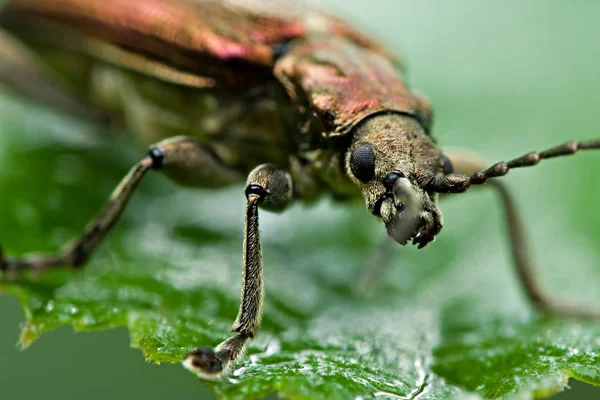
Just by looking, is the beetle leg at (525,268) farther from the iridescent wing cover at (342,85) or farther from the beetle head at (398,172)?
the beetle head at (398,172)

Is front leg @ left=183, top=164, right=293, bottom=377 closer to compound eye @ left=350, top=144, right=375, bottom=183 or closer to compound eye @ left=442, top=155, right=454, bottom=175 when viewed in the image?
compound eye @ left=350, top=144, right=375, bottom=183

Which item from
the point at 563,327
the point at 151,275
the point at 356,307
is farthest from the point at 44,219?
the point at 563,327

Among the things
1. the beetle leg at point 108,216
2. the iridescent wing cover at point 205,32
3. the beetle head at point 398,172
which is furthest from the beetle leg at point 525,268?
the beetle leg at point 108,216

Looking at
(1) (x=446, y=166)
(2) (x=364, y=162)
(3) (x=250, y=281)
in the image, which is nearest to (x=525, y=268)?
(1) (x=446, y=166)

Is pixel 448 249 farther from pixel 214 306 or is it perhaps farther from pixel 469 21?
pixel 469 21

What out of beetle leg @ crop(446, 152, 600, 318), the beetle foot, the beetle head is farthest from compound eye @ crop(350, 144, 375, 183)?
the beetle foot
